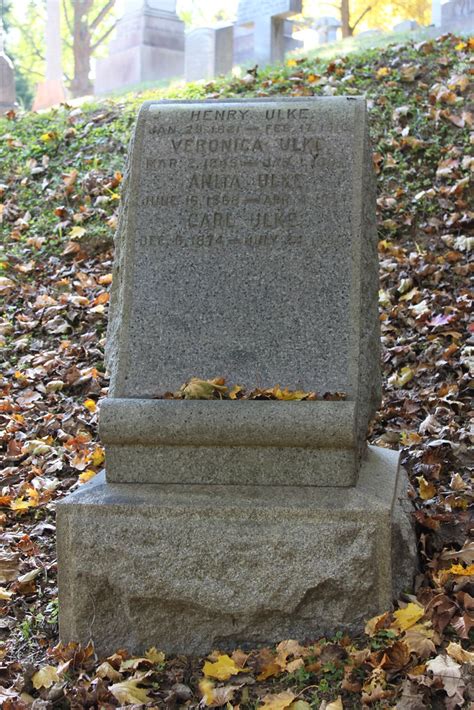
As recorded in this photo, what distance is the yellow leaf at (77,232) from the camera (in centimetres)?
700

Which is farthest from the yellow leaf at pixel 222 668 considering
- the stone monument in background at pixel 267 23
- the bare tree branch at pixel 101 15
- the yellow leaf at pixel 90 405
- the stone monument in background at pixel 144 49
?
the bare tree branch at pixel 101 15

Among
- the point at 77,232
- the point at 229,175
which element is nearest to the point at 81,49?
the point at 77,232

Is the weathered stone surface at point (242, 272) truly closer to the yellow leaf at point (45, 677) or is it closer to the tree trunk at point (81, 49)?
the yellow leaf at point (45, 677)

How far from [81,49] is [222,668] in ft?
78.9

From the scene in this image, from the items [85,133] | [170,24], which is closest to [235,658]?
[85,133]

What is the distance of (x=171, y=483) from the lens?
3.13 metres

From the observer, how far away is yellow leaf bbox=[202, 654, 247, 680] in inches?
113

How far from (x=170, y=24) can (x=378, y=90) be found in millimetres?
7342

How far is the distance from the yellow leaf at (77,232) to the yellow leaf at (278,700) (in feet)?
16.1

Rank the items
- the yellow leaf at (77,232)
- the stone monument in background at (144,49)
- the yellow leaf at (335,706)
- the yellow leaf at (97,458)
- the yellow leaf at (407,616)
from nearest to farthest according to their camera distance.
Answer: the yellow leaf at (335,706), the yellow leaf at (407,616), the yellow leaf at (97,458), the yellow leaf at (77,232), the stone monument in background at (144,49)

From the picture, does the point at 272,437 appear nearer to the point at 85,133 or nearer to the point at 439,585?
the point at 439,585

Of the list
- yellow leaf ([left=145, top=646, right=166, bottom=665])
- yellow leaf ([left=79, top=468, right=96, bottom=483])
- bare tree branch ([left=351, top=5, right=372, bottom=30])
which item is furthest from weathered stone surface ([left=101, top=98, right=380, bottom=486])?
bare tree branch ([left=351, top=5, right=372, bottom=30])

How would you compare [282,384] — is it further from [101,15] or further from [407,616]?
[101,15]

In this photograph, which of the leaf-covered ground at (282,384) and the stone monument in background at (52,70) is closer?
the leaf-covered ground at (282,384)
